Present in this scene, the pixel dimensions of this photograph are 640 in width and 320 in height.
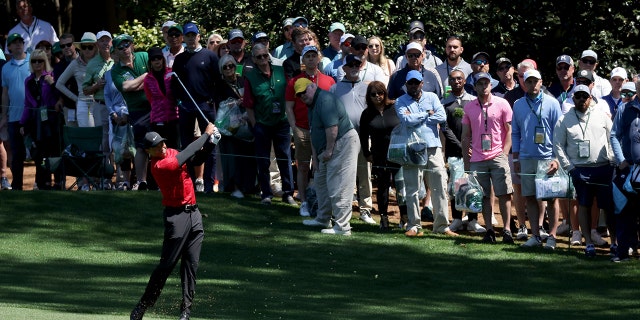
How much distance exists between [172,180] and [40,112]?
327 inches

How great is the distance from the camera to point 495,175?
1773 centimetres

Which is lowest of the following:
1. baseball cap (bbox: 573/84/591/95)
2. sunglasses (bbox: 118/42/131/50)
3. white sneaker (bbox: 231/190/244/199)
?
white sneaker (bbox: 231/190/244/199)

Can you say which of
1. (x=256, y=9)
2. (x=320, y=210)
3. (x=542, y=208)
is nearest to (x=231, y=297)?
(x=320, y=210)

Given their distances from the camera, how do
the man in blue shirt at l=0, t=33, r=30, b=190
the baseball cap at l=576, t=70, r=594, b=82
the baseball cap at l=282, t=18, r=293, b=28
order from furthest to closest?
1. the man in blue shirt at l=0, t=33, r=30, b=190
2. the baseball cap at l=282, t=18, r=293, b=28
3. the baseball cap at l=576, t=70, r=594, b=82

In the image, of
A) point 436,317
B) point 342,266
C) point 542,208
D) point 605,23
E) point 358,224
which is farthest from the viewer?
point 605,23

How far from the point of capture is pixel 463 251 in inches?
682

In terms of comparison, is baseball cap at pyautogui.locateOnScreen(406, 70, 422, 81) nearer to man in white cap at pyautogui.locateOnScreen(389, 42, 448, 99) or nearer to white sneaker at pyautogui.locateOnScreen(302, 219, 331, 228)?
man in white cap at pyautogui.locateOnScreen(389, 42, 448, 99)

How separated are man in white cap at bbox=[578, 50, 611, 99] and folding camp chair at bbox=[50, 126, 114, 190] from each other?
23.8 feet

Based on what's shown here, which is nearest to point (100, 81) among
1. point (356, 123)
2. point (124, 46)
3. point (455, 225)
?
point (124, 46)

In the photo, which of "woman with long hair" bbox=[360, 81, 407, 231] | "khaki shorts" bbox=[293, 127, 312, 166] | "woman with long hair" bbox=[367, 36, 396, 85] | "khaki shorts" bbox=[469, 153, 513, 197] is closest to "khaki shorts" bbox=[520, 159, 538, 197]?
"khaki shorts" bbox=[469, 153, 513, 197]

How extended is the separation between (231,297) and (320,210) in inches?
151

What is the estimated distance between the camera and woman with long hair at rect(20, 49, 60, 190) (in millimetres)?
21000

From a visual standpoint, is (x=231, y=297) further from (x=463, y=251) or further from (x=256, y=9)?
(x=256, y=9)

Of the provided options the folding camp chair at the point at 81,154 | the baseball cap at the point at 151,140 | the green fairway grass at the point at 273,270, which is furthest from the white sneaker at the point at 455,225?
the baseball cap at the point at 151,140
